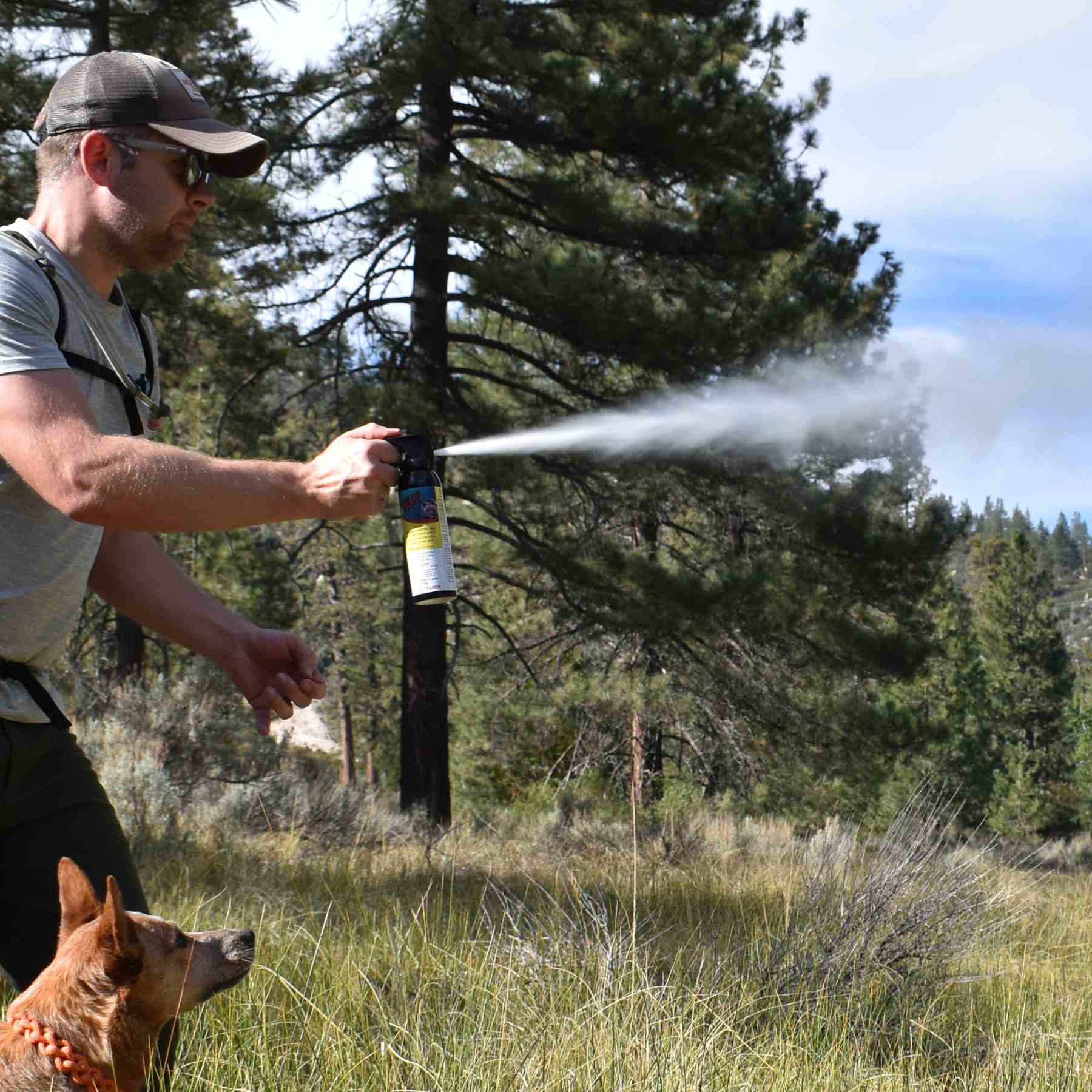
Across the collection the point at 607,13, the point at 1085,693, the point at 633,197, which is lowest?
the point at 1085,693

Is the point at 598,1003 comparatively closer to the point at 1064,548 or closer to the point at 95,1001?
the point at 95,1001

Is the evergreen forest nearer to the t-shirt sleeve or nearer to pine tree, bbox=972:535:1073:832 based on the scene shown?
the t-shirt sleeve

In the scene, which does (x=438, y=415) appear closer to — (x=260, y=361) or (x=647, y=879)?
(x=260, y=361)

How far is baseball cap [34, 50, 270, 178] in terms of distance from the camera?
2.44m

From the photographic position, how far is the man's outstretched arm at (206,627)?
2.86m

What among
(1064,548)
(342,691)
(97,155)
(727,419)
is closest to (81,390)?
(97,155)

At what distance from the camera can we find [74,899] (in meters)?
2.24

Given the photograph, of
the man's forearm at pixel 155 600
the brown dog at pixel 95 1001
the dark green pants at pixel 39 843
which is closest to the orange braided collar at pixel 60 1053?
the brown dog at pixel 95 1001

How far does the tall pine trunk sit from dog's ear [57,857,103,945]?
844 cm

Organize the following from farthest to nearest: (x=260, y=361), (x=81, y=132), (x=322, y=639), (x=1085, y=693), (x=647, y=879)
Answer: (x=1085, y=693), (x=322, y=639), (x=260, y=361), (x=647, y=879), (x=81, y=132)

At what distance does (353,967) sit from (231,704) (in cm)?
1219

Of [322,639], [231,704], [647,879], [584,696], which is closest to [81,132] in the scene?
[647,879]

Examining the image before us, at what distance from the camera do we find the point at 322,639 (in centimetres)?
4003

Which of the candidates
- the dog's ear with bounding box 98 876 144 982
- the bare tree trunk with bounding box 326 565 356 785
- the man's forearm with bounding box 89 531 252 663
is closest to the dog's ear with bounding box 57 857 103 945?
the dog's ear with bounding box 98 876 144 982
